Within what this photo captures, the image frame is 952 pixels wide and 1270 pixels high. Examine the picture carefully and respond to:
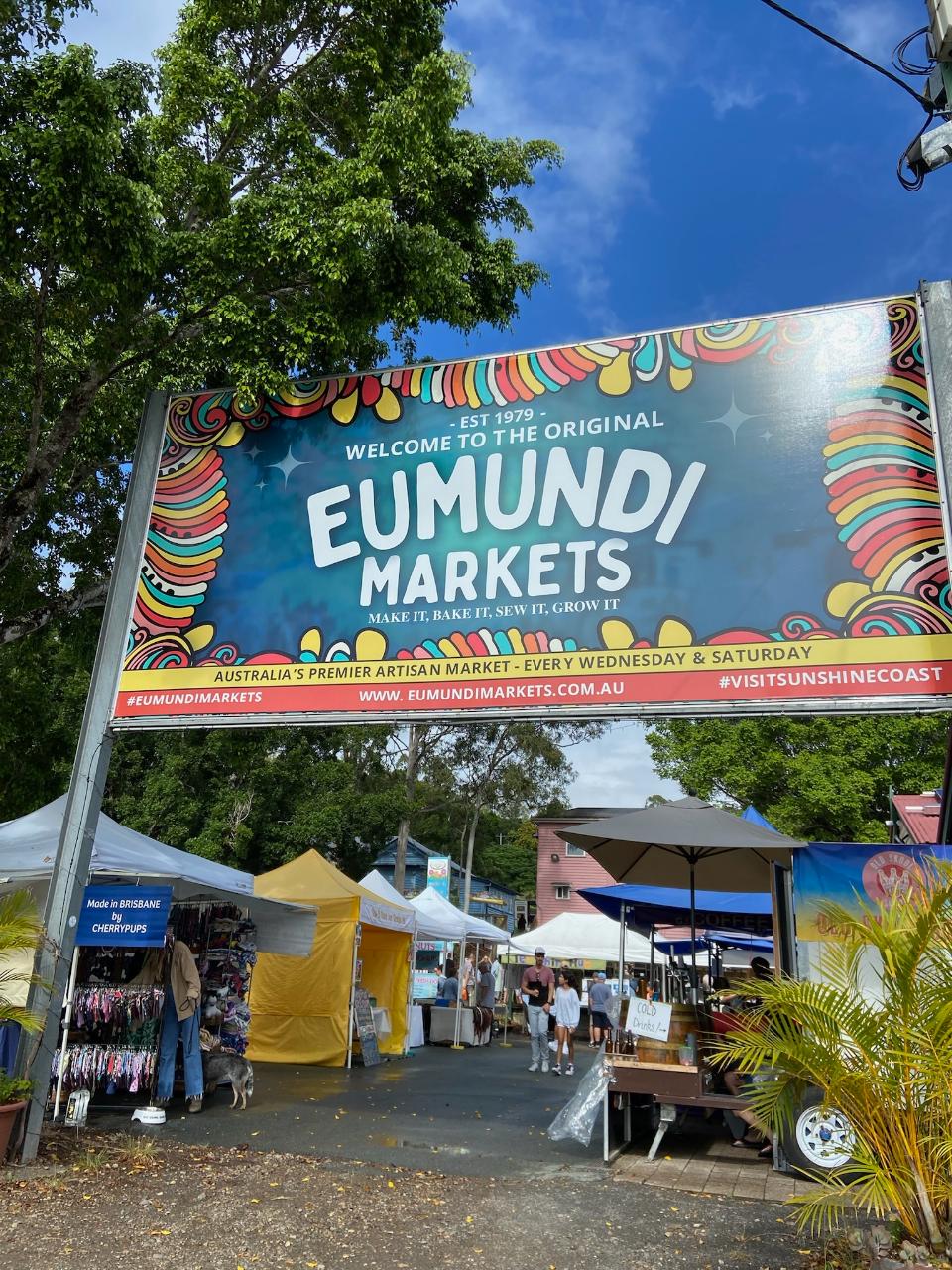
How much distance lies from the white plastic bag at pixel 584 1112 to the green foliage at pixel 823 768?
19.1m

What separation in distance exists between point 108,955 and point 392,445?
246 inches

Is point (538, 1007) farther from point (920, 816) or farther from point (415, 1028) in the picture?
point (920, 816)

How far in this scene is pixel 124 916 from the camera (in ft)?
26.2

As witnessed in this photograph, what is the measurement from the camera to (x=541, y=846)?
43562 millimetres

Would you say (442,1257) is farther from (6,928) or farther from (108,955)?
(108,955)

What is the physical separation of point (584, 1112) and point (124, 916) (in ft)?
14.9

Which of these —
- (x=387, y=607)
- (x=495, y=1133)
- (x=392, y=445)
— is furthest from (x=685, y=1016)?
(x=392, y=445)

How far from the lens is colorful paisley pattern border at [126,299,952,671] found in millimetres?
6430

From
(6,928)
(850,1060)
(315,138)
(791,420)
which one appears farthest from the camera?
(315,138)

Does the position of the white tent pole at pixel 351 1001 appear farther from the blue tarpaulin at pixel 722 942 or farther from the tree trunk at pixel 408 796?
the tree trunk at pixel 408 796

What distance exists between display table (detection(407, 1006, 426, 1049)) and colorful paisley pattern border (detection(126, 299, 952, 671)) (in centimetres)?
1152

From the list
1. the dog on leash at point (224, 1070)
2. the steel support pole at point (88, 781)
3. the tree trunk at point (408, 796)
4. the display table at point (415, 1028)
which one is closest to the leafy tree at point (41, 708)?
the steel support pole at point (88, 781)

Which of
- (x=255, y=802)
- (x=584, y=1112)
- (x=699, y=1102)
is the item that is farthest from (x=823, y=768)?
(x=699, y=1102)

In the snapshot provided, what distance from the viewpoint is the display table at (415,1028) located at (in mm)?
17281
